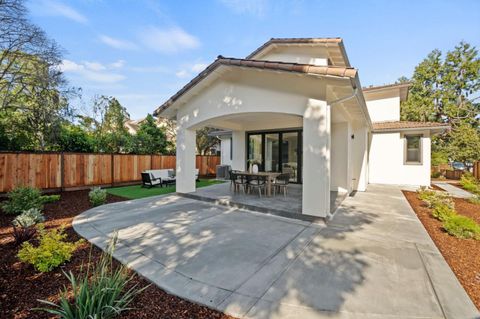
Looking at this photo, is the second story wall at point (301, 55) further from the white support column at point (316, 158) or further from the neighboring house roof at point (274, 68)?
Result: the white support column at point (316, 158)

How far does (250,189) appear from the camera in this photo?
372 inches

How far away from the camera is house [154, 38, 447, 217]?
540 cm

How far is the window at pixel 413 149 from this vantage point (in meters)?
11.7

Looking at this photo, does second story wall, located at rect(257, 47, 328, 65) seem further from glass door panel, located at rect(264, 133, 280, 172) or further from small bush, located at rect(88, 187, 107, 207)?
small bush, located at rect(88, 187, 107, 207)

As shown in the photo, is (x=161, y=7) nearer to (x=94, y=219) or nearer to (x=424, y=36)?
(x=94, y=219)

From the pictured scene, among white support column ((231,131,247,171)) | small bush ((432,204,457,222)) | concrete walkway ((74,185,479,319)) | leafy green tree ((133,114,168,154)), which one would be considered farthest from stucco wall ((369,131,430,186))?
leafy green tree ((133,114,168,154))

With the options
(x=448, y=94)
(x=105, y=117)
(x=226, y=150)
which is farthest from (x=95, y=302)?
(x=448, y=94)

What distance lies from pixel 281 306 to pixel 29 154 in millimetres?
11139

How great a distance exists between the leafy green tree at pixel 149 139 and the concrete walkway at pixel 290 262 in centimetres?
998

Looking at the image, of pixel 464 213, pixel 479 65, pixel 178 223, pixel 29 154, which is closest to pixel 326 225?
pixel 178 223

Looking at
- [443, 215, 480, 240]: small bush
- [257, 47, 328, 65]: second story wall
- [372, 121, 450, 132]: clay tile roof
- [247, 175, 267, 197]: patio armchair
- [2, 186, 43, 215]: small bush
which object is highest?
[257, 47, 328, 65]: second story wall

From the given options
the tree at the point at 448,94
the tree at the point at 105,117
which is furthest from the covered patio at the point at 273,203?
the tree at the point at 448,94

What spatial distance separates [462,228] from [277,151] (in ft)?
25.3

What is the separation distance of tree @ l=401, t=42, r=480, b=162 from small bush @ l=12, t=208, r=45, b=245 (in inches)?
1050
